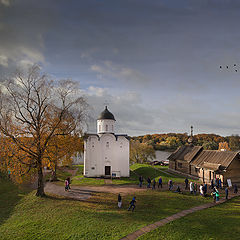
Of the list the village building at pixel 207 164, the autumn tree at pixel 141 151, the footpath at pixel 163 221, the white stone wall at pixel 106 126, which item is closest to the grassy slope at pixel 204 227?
the footpath at pixel 163 221

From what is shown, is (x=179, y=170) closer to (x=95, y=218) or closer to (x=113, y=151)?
(x=113, y=151)

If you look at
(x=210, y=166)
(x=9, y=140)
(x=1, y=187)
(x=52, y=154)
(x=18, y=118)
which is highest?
(x=18, y=118)

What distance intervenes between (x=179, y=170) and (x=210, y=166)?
32.0 feet

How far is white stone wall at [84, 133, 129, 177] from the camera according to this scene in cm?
3197

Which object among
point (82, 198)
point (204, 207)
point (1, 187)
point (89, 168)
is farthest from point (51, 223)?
point (89, 168)

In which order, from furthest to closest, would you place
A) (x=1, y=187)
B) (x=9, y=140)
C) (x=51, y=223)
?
1. (x=1, y=187)
2. (x=9, y=140)
3. (x=51, y=223)

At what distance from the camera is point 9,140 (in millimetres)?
17891

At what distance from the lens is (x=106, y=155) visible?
3247 cm

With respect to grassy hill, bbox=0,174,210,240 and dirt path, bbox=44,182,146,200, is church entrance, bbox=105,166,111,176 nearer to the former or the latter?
dirt path, bbox=44,182,146,200

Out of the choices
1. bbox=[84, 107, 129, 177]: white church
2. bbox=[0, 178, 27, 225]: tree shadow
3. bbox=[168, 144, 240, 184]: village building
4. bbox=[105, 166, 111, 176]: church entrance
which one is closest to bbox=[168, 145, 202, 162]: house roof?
bbox=[168, 144, 240, 184]: village building

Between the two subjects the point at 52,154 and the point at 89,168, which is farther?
the point at 89,168

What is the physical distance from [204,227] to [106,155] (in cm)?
2222

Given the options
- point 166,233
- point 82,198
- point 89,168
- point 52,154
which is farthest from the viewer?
point 89,168

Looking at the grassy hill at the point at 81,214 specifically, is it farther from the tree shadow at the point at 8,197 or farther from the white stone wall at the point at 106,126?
the white stone wall at the point at 106,126
